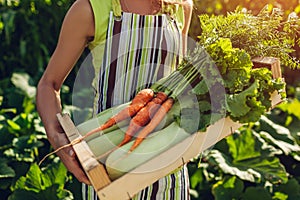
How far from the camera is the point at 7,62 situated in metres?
4.28

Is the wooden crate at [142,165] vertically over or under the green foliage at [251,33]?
under

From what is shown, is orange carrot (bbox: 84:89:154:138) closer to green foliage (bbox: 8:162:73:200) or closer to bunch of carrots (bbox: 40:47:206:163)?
bunch of carrots (bbox: 40:47:206:163)

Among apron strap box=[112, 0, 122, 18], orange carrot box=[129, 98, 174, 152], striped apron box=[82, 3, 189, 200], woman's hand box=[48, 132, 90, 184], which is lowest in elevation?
woman's hand box=[48, 132, 90, 184]

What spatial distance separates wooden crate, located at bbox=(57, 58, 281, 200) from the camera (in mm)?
1440

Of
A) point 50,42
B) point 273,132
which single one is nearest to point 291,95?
point 273,132

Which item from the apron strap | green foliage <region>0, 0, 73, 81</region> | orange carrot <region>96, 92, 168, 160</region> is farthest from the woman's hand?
green foliage <region>0, 0, 73, 81</region>

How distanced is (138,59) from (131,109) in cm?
18

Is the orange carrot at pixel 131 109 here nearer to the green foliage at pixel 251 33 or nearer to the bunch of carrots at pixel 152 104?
the bunch of carrots at pixel 152 104

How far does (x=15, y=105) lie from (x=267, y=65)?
2275mm

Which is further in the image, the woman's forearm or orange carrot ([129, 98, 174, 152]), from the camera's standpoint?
the woman's forearm

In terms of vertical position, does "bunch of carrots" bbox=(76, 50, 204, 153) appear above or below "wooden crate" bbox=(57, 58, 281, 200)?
above

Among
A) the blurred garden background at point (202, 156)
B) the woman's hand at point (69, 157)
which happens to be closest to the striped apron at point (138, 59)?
the woman's hand at point (69, 157)

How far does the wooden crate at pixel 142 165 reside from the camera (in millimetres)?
1440

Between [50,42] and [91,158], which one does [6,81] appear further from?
[91,158]
